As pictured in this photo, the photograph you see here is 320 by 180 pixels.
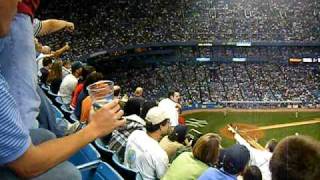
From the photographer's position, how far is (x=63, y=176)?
1798 mm

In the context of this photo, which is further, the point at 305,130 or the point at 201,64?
the point at 201,64

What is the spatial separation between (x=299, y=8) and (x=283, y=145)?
33.0m

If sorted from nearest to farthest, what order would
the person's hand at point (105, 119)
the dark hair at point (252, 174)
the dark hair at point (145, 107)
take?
the person's hand at point (105, 119), the dark hair at point (252, 174), the dark hair at point (145, 107)

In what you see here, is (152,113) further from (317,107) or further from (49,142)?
(317,107)

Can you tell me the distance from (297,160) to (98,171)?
6.56 feet

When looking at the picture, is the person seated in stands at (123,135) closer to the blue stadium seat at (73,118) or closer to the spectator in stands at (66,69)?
the blue stadium seat at (73,118)

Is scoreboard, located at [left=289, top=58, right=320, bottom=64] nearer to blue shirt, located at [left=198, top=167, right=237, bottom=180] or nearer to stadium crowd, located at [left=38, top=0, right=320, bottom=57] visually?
stadium crowd, located at [left=38, top=0, right=320, bottom=57]

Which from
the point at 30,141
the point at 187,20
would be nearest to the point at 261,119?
the point at 187,20

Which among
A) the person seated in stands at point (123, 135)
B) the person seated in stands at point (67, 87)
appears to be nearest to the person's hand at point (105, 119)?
the person seated in stands at point (123, 135)

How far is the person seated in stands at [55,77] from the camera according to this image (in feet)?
25.3

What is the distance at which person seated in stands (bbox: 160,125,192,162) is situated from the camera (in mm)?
4883

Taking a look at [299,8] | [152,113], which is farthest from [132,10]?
[152,113]

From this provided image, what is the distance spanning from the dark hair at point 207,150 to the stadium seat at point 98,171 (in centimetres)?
81

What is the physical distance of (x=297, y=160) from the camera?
1.77 meters
